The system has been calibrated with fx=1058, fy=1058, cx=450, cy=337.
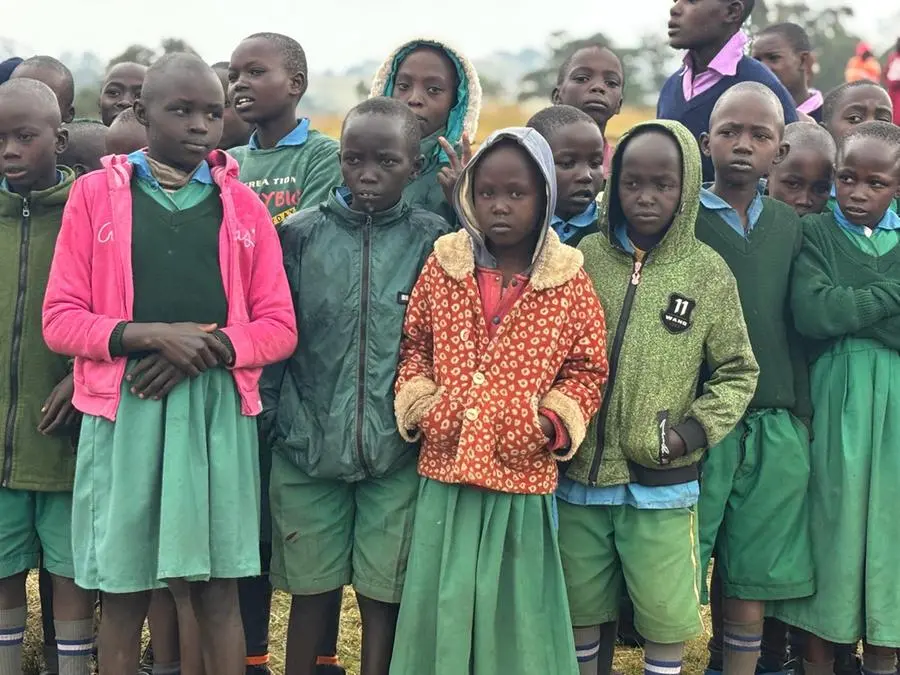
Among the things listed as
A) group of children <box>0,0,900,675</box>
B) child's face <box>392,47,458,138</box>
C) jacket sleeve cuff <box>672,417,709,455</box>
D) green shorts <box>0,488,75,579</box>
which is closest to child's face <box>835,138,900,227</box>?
group of children <box>0,0,900,675</box>

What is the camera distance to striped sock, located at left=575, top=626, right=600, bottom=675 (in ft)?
10.3

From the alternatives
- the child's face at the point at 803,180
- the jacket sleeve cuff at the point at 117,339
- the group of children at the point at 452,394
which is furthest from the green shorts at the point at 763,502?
the jacket sleeve cuff at the point at 117,339

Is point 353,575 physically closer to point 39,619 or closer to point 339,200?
point 339,200

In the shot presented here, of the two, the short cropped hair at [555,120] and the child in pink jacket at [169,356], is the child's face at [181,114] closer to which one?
the child in pink jacket at [169,356]

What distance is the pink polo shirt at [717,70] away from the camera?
14.3ft

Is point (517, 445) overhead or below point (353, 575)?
overhead

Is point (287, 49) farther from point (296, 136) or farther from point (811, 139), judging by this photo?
point (811, 139)

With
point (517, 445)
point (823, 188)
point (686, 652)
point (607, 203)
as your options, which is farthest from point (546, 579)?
point (823, 188)

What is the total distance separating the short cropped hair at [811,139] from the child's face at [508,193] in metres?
1.17

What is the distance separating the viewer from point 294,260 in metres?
3.18

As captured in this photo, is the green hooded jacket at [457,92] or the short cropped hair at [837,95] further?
the short cropped hair at [837,95]

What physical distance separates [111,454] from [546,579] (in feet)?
4.09

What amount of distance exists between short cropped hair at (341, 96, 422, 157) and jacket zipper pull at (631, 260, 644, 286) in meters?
0.74

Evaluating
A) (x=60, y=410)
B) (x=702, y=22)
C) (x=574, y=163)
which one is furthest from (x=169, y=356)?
(x=702, y=22)
